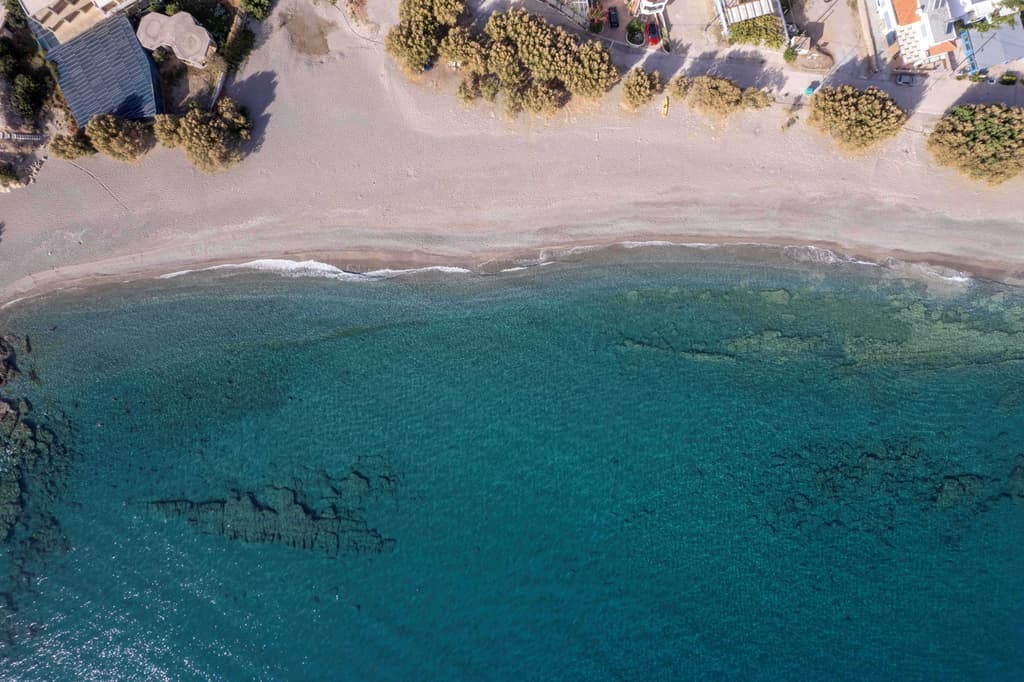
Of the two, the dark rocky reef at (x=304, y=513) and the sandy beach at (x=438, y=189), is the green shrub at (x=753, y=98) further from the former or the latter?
the dark rocky reef at (x=304, y=513)

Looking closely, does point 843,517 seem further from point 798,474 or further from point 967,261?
point 967,261

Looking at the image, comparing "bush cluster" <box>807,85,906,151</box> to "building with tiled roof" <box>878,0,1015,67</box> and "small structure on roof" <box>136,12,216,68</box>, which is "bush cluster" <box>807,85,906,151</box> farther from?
"small structure on roof" <box>136,12,216,68</box>

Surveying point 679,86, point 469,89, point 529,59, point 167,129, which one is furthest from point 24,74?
point 679,86

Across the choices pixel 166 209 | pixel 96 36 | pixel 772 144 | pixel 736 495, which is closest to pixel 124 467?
pixel 166 209

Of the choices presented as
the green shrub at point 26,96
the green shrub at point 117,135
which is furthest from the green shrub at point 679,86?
the green shrub at point 26,96

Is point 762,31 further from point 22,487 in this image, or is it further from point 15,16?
point 22,487

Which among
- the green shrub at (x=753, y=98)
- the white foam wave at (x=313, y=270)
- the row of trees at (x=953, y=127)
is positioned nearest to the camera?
the row of trees at (x=953, y=127)
